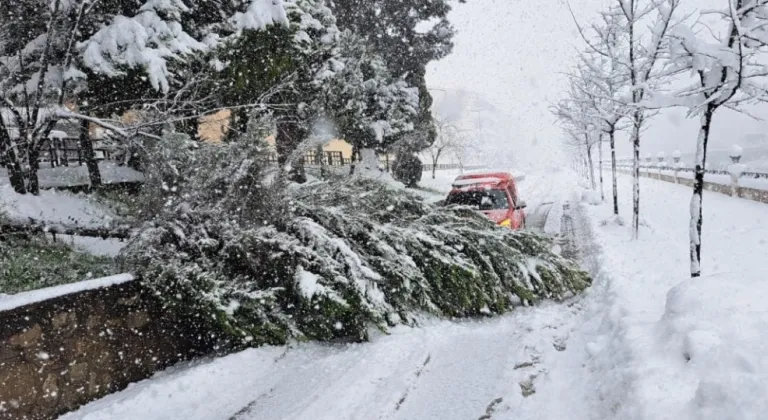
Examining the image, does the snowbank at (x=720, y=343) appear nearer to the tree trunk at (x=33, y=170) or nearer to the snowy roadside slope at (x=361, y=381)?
the snowy roadside slope at (x=361, y=381)

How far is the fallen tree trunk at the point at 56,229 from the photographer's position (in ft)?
21.8

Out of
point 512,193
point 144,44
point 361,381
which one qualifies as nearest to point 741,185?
point 512,193

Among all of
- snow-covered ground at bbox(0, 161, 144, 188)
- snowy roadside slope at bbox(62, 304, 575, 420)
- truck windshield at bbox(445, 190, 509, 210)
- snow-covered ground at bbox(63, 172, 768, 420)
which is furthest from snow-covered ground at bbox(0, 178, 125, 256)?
truck windshield at bbox(445, 190, 509, 210)

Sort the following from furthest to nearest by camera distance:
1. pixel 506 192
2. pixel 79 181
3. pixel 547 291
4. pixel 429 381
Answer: pixel 79 181 < pixel 506 192 < pixel 547 291 < pixel 429 381

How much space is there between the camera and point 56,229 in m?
7.07

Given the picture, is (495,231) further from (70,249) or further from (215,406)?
(70,249)

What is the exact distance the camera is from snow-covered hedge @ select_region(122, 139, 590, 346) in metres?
5.23

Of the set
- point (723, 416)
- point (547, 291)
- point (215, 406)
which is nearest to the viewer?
point (723, 416)

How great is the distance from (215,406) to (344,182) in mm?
4001

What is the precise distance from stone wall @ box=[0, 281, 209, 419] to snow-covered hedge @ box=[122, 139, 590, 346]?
0.36 metres

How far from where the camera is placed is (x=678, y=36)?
18.3ft

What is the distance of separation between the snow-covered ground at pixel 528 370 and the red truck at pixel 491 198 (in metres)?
3.50

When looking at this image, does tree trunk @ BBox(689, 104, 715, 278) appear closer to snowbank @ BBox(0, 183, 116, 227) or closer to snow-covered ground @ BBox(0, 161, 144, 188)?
snowbank @ BBox(0, 183, 116, 227)

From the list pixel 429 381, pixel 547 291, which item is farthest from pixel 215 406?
pixel 547 291
